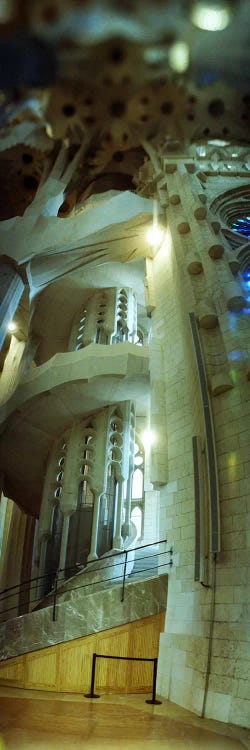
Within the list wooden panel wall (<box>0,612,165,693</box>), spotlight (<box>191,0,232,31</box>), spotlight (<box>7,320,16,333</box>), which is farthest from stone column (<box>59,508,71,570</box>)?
spotlight (<box>191,0,232,31</box>)

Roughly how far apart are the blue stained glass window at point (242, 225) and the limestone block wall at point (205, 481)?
5.91 feet

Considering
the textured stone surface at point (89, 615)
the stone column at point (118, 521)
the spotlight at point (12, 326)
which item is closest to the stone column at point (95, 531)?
the stone column at point (118, 521)

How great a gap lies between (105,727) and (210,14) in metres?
5.93

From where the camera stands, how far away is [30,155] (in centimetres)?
381

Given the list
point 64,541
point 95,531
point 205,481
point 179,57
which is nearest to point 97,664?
point 205,481

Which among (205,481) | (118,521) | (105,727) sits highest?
(205,481)

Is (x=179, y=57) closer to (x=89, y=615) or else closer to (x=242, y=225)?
(x=89, y=615)

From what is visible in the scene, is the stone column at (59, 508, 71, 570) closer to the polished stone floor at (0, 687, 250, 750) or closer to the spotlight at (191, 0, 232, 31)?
the polished stone floor at (0, 687, 250, 750)

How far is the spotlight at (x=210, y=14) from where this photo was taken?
1.18 m

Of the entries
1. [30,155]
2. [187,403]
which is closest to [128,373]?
[187,403]

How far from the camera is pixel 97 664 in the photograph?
8.19 meters

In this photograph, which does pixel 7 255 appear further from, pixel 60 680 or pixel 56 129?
pixel 60 680

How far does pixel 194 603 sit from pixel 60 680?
105 inches

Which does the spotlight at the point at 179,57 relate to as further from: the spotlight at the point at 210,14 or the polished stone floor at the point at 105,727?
the polished stone floor at the point at 105,727
